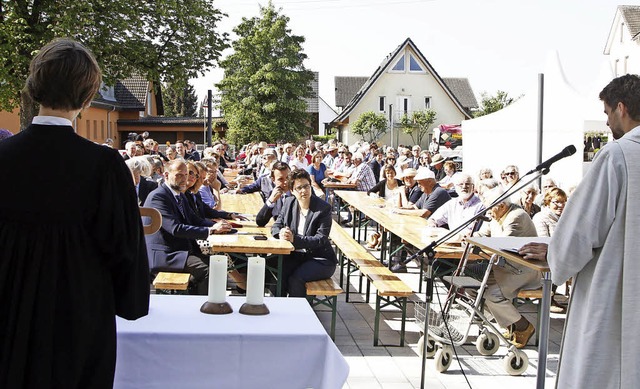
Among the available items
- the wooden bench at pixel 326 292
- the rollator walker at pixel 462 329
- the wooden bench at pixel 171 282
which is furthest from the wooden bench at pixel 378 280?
the wooden bench at pixel 171 282

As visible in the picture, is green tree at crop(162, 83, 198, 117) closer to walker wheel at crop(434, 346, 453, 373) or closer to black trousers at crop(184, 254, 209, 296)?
black trousers at crop(184, 254, 209, 296)

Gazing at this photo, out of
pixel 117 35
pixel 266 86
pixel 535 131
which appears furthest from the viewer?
pixel 266 86

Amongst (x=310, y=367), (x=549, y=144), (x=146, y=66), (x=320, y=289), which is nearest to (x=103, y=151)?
Result: (x=310, y=367)

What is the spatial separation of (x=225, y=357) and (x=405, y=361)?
331 centimetres

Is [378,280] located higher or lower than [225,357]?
lower

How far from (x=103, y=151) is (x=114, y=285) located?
0.43 metres

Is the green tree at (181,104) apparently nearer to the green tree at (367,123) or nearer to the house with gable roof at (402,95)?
the house with gable roof at (402,95)

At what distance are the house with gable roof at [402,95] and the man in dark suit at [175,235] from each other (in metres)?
46.5

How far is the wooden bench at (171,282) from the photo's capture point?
6098 millimetres

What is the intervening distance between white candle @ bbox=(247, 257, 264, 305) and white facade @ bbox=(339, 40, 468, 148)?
5027 centimetres

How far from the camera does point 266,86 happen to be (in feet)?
168

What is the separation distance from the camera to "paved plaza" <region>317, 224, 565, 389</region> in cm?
554

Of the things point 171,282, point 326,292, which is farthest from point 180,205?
point 326,292

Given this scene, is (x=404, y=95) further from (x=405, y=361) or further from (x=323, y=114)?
(x=405, y=361)
